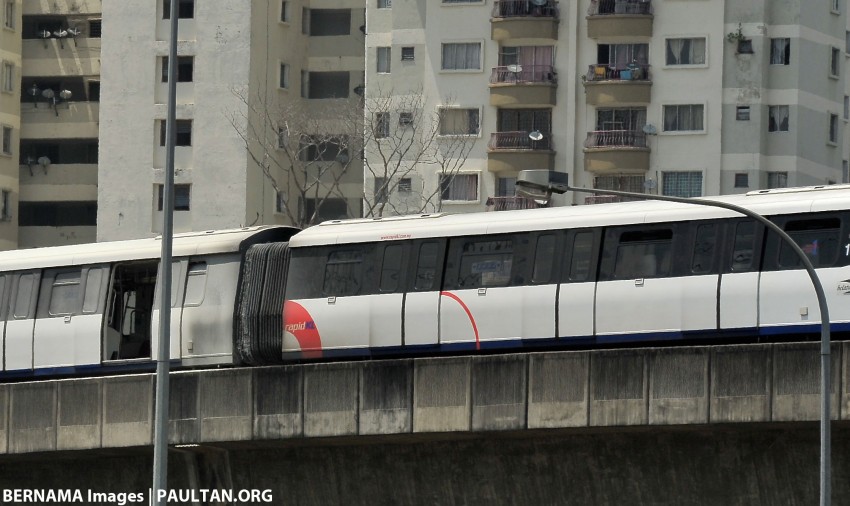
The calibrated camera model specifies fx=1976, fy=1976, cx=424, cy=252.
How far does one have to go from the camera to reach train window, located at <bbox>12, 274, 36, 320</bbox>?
37594mm

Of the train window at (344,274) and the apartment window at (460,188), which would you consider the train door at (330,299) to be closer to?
the train window at (344,274)

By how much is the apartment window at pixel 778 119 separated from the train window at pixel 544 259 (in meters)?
36.8

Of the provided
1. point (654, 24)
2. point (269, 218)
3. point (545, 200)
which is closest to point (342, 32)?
point (269, 218)

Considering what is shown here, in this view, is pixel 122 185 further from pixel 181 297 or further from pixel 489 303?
pixel 489 303

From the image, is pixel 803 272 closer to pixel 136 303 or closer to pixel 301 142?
pixel 136 303

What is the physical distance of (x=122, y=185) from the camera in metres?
73.9

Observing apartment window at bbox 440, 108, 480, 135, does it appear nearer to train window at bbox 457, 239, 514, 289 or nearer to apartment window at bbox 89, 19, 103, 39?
apartment window at bbox 89, 19, 103, 39

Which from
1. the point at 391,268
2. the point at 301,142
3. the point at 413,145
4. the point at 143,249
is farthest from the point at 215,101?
the point at 391,268

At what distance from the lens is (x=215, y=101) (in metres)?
72.6

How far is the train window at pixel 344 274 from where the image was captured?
33906 millimetres

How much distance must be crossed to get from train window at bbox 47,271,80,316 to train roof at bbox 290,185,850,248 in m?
4.82

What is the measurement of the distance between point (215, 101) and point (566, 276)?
140ft

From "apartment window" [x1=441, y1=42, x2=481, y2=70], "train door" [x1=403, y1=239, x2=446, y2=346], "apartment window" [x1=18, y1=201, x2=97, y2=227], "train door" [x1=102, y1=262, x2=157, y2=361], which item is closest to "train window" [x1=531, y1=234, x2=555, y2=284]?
"train door" [x1=403, y1=239, x2=446, y2=346]

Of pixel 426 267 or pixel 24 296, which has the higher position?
pixel 426 267
